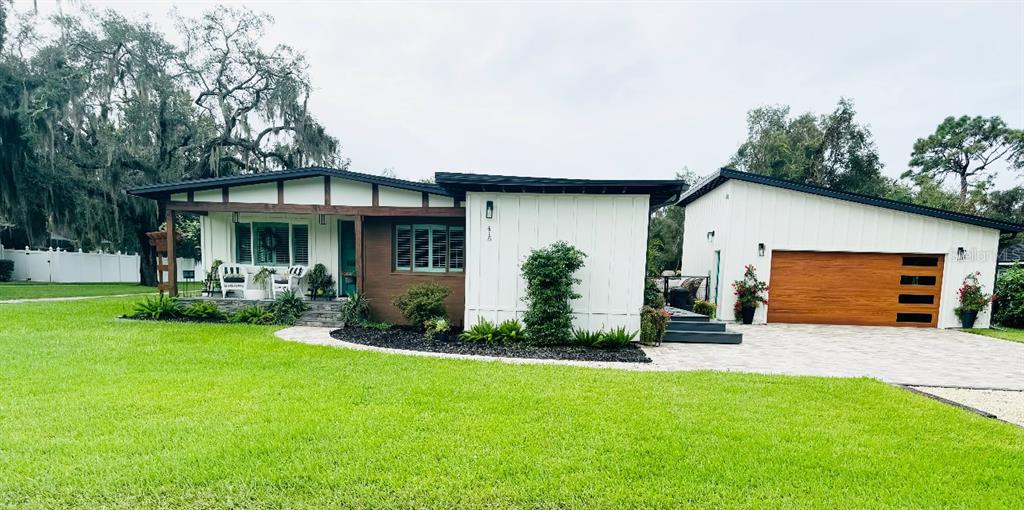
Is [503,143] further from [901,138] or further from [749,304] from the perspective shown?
[901,138]

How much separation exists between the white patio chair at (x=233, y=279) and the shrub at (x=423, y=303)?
3962 millimetres

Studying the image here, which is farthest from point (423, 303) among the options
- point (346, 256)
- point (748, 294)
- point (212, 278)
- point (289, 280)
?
point (748, 294)

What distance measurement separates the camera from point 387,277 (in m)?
8.78

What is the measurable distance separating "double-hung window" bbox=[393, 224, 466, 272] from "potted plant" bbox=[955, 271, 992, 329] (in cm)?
1173

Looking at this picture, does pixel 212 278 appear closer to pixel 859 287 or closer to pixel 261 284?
pixel 261 284

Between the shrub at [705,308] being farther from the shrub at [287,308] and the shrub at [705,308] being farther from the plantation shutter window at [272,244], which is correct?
the plantation shutter window at [272,244]

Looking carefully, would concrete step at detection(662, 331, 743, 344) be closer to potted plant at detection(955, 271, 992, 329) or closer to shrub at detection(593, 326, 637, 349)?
shrub at detection(593, 326, 637, 349)

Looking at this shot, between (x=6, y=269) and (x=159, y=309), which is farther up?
(x=159, y=309)

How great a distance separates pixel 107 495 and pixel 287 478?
3.11 ft

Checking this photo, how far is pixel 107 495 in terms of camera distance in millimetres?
2336

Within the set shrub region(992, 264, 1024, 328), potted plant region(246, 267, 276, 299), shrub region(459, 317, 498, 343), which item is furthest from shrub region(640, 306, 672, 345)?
shrub region(992, 264, 1024, 328)

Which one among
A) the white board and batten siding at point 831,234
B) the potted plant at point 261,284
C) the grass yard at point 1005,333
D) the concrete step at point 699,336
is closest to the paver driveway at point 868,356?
the concrete step at point 699,336

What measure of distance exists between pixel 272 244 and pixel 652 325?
28.7 feet

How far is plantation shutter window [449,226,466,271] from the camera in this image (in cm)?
879
